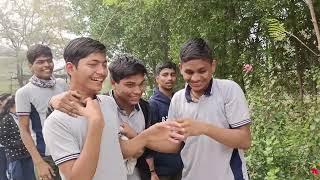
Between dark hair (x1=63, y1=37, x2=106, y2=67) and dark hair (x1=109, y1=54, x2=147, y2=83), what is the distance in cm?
41

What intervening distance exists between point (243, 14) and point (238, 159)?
5.44 metres

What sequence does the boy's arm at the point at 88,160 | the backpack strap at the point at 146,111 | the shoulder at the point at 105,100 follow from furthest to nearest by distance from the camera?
1. the backpack strap at the point at 146,111
2. the shoulder at the point at 105,100
3. the boy's arm at the point at 88,160

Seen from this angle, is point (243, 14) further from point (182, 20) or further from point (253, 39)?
point (182, 20)

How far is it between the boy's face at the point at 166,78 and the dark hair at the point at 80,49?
68.5 inches

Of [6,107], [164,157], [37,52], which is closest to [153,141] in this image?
[164,157]

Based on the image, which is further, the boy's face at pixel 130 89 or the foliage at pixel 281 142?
the foliage at pixel 281 142

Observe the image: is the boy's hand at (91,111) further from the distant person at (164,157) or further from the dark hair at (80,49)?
the distant person at (164,157)

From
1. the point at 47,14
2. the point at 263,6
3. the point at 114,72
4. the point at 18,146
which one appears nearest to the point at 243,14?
the point at 263,6

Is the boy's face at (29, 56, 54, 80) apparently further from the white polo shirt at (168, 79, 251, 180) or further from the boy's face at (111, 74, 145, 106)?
the white polo shirt at (168, 79, 251, 180)

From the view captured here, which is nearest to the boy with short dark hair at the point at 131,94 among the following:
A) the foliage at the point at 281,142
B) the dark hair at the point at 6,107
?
the foliage at the point at 281,142

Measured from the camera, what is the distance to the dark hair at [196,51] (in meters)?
2.13

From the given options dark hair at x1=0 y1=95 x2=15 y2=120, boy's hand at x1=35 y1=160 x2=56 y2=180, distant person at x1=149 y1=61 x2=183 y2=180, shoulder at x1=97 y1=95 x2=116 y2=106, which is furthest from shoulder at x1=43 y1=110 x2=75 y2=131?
dark hair at x1=0 y1=95 x2=15 y2=120

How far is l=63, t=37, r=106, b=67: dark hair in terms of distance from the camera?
1.84 m

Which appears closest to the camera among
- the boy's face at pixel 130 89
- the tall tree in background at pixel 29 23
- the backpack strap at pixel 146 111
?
the boy's face at pixel 130 89
